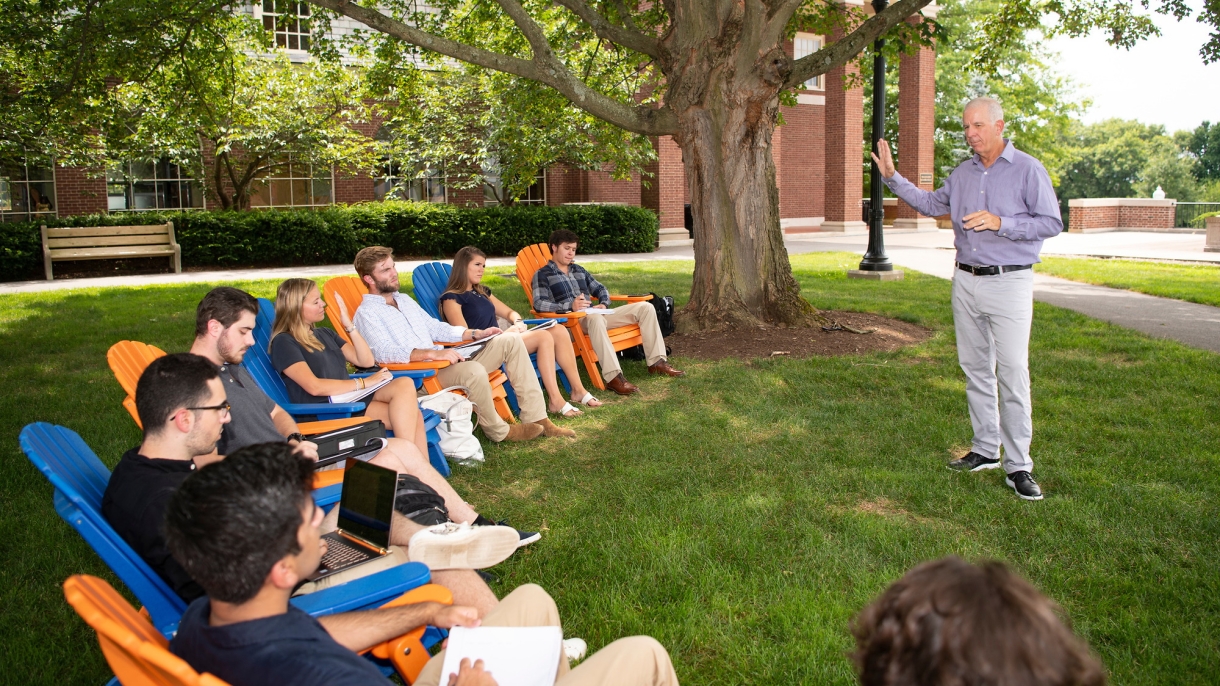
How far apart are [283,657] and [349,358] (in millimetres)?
4028

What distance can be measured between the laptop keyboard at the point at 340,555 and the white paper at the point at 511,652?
0.81m

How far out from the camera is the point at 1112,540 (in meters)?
4.01

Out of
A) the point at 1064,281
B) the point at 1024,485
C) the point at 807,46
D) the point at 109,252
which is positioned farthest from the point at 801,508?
the point at 807,46

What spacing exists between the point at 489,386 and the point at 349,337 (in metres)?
1.00

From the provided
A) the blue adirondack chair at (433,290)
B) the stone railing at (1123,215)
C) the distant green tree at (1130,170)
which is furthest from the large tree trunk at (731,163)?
the distant green tree at (1130,170)

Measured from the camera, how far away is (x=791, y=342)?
8469 mm

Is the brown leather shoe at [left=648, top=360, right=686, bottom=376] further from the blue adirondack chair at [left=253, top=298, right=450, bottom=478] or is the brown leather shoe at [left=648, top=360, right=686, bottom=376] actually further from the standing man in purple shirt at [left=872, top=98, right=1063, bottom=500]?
the standing man in purple shirt at [left=872, top=98, right=1063, bottom=500]

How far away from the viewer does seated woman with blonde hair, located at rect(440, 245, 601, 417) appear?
6.50 meters

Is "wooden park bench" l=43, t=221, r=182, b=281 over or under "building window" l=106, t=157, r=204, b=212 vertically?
under

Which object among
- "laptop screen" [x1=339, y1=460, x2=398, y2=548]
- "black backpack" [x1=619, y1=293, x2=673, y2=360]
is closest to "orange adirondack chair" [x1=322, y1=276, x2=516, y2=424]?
"black backpack" [x1=619, y1=293, x2=673, y2=360]

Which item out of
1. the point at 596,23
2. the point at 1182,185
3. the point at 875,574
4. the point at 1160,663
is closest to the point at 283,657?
the point at 875,574

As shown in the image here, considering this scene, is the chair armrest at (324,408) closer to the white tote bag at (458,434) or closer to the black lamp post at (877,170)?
the white tote bag at (458,434)

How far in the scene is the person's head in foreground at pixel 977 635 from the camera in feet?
4.17

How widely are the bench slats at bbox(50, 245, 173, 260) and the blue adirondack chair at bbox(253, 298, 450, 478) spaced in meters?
11.4
